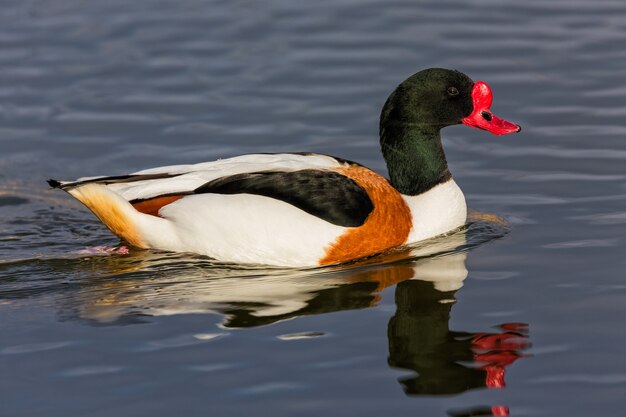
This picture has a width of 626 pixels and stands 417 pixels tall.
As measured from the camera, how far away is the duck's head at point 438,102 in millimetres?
9656

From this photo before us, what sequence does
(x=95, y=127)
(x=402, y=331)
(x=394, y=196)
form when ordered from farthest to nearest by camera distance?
1. (x=95, y=127)
2. (x=394, y=196)
3. (x=402, y=331)

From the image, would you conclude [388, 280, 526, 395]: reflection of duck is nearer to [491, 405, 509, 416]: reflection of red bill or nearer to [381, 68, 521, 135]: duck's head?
[491, 405, 509, 416]: reflection of red bill

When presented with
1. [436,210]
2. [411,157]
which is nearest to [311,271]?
[436,210]

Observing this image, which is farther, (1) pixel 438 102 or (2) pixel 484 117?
(2) pixel 484 117

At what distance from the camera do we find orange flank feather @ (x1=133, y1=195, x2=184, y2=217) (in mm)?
9414

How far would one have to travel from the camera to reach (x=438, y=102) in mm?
9711

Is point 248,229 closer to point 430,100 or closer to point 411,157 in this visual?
point 411,157

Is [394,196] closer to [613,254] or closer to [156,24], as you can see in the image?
[613,254]

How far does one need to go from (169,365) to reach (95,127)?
5622mm

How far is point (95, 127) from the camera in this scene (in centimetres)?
1233

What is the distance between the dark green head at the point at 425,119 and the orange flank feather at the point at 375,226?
0.27m

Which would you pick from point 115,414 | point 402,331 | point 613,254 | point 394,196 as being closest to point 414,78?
point 394,196

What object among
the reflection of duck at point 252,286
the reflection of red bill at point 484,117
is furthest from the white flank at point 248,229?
the reflection of red bill at point 484,117

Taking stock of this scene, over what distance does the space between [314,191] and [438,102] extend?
1335 millimetres
